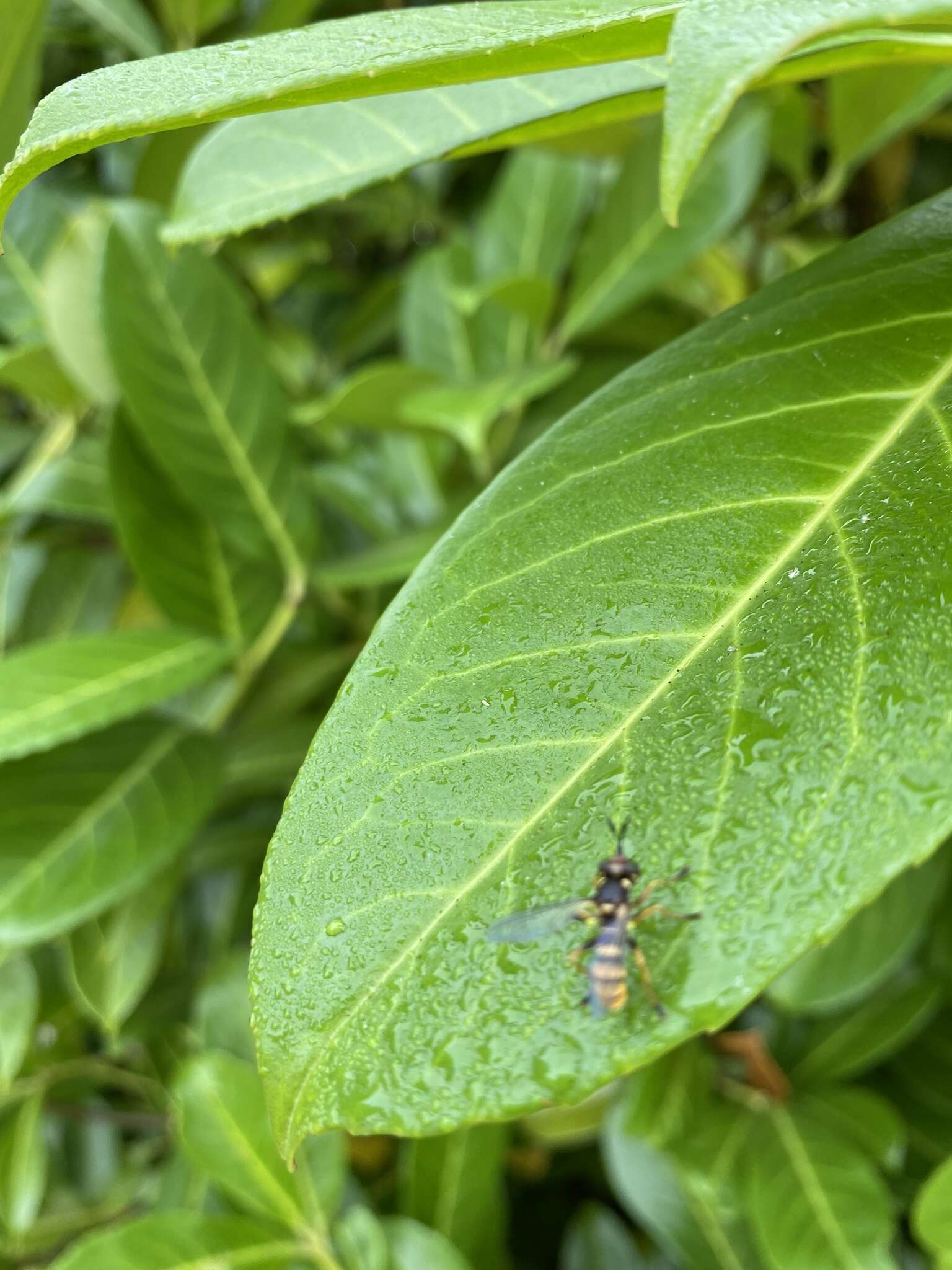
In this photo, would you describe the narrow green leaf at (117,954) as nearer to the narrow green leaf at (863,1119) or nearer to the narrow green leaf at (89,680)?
the narrow green leaf at (89,680)

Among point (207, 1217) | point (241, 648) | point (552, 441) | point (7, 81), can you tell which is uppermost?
point (7, 81)

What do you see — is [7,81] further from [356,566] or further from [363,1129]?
[363,1129]

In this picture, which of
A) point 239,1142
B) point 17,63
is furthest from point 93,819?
point 17,63

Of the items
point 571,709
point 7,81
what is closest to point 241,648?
point 7,81

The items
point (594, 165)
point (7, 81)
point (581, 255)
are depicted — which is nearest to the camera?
point (7, 81)

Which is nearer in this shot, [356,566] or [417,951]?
[417,951]

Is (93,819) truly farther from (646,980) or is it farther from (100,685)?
(646,980)

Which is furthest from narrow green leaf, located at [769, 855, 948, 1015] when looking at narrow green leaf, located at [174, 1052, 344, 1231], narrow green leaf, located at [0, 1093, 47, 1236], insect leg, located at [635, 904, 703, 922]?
narrow green leaf, located at [0, 1093, 47, 1236]
